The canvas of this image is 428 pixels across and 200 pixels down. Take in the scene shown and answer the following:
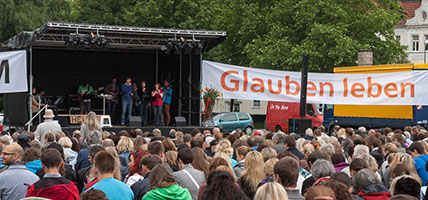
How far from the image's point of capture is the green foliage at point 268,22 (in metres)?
30.9

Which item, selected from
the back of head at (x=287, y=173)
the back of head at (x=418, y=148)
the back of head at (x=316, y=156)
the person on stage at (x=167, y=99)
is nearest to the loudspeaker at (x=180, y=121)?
the person on stage at (x=167, y=99)

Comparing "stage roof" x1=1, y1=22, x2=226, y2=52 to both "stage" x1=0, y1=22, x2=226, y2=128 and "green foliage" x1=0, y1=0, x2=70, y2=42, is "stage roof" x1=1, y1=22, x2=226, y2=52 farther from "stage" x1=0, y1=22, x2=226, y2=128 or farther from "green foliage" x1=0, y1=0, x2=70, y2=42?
"green foliage" x1=0, y1=0, x2=70, y2=42

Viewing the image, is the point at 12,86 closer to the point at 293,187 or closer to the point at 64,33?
the point at 64,33

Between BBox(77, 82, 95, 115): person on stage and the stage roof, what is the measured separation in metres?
1.63

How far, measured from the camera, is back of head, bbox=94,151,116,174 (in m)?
4.96

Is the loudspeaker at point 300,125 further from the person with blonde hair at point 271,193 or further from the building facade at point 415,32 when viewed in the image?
the building facade at point 415,32

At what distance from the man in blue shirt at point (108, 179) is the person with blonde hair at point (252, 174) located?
1.26 m

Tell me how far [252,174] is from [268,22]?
27.7 meters

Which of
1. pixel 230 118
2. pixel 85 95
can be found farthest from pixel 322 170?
pixel 230 118

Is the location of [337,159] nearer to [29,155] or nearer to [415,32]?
[29,155]

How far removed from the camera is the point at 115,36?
19.8m

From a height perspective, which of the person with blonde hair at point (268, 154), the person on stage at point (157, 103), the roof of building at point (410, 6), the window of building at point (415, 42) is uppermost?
the roof of building at point (410, 6)

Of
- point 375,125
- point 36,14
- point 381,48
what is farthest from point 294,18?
point 36,14

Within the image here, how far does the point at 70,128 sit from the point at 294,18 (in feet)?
57.4
